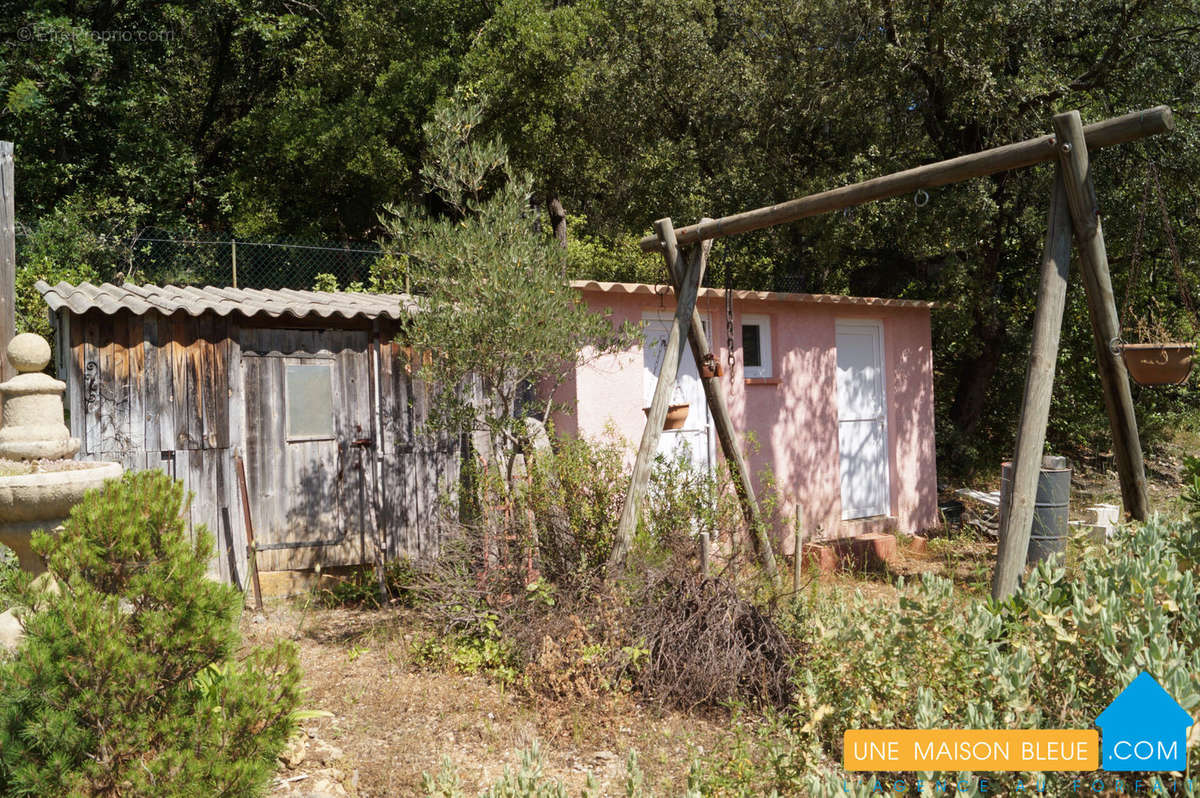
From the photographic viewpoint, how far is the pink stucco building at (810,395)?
8.08 m

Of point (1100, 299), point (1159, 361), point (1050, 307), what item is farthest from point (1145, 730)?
point (1159, 361)

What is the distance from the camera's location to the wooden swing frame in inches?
186

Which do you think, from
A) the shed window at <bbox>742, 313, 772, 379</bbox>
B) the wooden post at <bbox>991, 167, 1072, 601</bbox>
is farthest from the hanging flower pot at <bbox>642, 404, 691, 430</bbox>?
the shed window at <bbox>742, 313, 772, 379</bbox>

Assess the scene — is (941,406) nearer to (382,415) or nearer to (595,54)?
(595,54)

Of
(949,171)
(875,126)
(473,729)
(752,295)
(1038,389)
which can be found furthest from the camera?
(875,126)

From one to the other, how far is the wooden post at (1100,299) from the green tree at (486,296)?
3104 mm

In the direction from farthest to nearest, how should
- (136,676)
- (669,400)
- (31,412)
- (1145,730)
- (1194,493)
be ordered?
(669,400) → (31,412) → (1194,493) → (136,676) → (1145,730)

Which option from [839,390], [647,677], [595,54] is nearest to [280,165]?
[595,54]

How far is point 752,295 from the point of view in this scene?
8.67 metres

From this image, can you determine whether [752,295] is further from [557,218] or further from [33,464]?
[557,218]

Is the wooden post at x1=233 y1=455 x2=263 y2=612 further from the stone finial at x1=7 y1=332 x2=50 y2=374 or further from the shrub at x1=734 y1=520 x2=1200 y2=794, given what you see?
the shrub at x1=734 y1=520 x2=1200 y2=794

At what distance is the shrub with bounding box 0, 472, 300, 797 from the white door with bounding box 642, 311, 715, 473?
5204 millimetres

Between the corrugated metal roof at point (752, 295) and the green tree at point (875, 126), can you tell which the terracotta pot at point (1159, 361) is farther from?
the green tree at point (875, 126)

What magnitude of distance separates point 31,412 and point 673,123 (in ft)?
34.8
